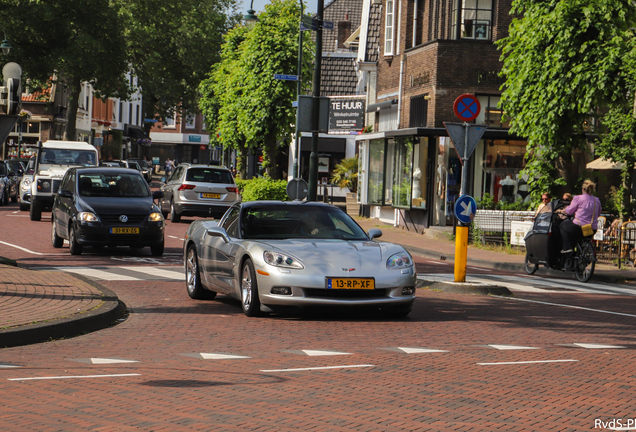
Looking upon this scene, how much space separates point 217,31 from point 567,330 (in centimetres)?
5738

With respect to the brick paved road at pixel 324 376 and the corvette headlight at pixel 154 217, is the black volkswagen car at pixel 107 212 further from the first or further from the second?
the brick paved road at pixel 324 376

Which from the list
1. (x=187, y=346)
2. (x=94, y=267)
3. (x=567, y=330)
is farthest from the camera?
(x=94, y=267)

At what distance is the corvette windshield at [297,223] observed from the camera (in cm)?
1132

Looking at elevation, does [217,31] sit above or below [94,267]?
above

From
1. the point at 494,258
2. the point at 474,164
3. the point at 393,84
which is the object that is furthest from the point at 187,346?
the point at 393,84

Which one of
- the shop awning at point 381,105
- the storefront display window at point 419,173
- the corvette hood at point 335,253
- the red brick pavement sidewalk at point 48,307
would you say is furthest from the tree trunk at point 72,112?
the corvette hood at point 335,253

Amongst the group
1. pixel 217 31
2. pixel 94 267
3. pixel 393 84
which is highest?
pixel 217 31

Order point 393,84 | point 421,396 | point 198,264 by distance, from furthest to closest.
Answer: point 393,84 < point 198,264 < point 421,396

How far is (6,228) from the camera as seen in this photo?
24.3 meters

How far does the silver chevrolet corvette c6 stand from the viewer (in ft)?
33.4

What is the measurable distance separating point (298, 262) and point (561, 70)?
12.8 metres

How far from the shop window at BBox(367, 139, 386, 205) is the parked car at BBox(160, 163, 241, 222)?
284 inches

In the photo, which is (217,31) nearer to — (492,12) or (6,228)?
(492,12)

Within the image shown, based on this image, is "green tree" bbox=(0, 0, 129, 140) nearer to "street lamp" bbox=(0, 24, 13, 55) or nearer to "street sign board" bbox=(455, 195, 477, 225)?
"street lamp" bbox=(0, 24, 13, 55)
